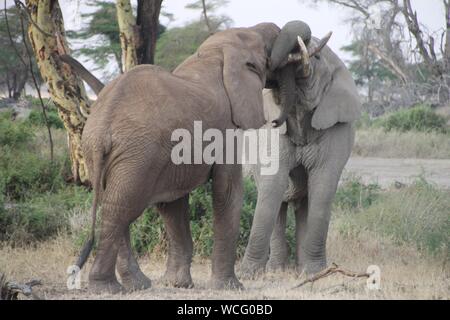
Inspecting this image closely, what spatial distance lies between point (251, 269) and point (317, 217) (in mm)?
715

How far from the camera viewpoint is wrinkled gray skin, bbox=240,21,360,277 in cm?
757

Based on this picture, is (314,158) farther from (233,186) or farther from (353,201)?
(353,201)

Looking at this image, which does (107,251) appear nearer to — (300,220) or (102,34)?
(300,220)

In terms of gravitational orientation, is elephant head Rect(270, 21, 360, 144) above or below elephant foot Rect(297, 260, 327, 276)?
above

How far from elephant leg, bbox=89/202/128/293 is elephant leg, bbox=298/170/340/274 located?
229 centimetres

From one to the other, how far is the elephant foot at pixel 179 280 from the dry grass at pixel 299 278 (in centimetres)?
7

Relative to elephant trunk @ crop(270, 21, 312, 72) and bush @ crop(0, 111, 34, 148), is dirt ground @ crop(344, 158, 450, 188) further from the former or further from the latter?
elephant trunk @ crop(270, 21, 312, 72)

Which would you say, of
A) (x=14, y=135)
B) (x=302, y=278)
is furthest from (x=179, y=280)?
(x=14, y=135)

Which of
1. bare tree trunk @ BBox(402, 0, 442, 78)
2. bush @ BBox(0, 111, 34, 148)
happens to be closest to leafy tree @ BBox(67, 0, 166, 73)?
bare tree trunk @ BBox(402, 0, 442, 78)

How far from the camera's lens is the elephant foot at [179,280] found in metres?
6.60

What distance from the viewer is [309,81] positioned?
24.3 feet

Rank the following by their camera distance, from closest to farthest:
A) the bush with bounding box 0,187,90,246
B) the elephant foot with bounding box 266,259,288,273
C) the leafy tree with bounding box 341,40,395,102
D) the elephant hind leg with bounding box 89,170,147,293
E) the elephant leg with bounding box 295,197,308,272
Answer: the elephant hind leg with bounding box 89,170,147,293
the elephant leg with bounding box 295,197,308,272
the elephant foot with bounding box 266,259,288,273
the bush with bounding box 0,187,90,246
the leafy tree with bounding box 341,40,395,102

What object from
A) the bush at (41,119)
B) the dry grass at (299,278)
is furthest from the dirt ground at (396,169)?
the bush at (41,119)

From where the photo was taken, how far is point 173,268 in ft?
22.0
